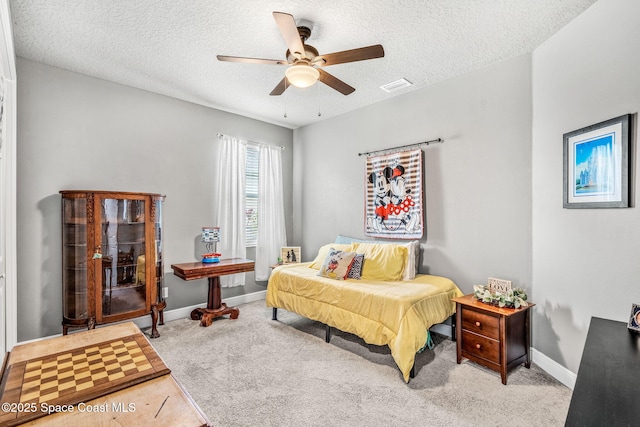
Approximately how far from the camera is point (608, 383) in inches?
38.7

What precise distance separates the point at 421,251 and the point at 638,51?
2280 mm

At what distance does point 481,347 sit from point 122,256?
338 centimetres

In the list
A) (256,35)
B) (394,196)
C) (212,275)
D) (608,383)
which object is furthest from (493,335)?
(256,35)

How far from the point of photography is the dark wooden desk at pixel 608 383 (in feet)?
2.62

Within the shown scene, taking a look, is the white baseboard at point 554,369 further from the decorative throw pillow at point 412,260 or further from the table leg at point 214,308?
the table leg at point 214,308

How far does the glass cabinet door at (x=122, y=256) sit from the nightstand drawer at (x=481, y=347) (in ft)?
10.2

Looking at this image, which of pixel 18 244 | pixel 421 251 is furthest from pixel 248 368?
pixel 18 244

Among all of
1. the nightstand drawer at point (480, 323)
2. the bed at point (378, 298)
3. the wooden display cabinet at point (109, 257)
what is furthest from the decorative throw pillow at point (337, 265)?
the wooden display cabinet at point (109, 257)

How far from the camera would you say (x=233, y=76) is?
10.5ft

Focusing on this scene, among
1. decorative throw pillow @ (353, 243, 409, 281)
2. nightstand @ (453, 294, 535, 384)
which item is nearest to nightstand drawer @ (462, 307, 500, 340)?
nightstand @ (453, 294, 535, 384)

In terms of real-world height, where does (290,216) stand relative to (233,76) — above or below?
below

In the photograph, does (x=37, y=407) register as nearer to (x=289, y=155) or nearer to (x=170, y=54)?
(x=170, y=54)

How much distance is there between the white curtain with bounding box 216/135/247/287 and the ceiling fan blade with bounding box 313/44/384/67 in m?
2.33

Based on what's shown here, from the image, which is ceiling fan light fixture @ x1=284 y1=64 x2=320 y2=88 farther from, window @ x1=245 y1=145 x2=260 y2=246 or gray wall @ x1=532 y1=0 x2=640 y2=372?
window @ x1=245 y1=145 x2=260 y2=246
